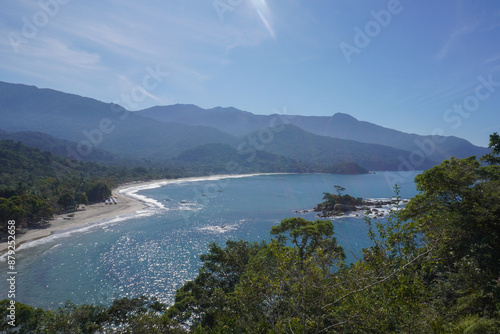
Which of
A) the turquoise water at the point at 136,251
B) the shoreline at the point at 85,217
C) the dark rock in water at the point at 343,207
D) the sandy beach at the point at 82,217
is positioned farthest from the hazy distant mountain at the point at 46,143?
the dark rock in water at the point at 343,207

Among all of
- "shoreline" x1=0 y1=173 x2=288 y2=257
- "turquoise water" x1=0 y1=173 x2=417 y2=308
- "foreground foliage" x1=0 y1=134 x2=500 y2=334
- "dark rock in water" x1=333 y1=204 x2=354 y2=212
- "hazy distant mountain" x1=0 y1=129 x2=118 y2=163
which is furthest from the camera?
"hazy distant mountain" x1=0 y1=129 x2=118 y2=163

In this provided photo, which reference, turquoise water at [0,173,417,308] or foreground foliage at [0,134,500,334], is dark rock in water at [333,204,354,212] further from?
foreground foliage at [0,134,500,334]

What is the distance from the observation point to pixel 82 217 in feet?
161

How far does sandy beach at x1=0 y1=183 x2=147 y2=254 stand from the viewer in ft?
121

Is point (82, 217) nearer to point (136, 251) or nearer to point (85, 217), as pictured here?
point (85, 217)

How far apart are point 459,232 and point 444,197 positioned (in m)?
3.11

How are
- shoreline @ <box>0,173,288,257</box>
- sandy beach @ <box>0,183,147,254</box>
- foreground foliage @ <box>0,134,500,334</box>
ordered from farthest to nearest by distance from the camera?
sandy beach @ <box>0,183,147,254</box>, shoreline @ <box>0,173,288,257</box>, foreground foliage @ <box>0,134,500,334</box>

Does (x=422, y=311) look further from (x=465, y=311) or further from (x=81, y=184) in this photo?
(x=81, y=184)

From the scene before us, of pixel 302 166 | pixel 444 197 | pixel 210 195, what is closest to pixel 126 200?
pixel 210 195

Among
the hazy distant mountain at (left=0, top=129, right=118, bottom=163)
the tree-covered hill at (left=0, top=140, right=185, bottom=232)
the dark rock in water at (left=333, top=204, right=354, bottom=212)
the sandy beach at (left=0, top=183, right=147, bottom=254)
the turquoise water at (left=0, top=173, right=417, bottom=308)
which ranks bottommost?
the turquoise water at (left=0, top=173, right=417, bottom=308)

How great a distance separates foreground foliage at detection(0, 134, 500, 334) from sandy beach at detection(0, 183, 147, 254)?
29.6 meters

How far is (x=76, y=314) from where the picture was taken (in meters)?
13.6

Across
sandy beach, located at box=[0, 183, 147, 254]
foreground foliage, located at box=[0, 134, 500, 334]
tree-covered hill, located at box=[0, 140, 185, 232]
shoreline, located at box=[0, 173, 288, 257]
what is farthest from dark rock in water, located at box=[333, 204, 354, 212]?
tree-covered hill, located at box=[0, 140, 185, 232]

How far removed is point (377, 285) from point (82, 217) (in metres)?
56.3
